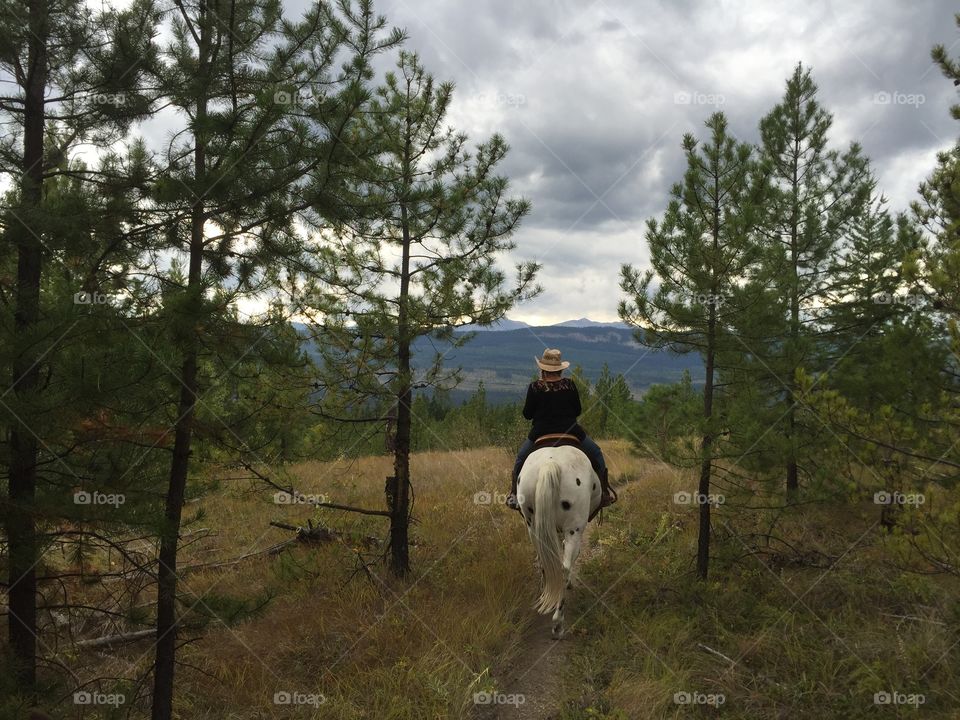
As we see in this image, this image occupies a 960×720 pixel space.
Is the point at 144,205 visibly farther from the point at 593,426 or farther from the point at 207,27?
the point at 593,426

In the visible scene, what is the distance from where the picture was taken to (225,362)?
17.2 ft

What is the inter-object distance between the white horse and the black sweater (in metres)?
0.59

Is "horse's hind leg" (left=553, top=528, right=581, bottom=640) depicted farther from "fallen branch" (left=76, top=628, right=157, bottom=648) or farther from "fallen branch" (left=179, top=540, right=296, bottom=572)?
"fallen branch" (left=179, top=540, right=296, bottom=572)

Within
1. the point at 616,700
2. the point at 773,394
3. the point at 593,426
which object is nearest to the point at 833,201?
the point at 773,394

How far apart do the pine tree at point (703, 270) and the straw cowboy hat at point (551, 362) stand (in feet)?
3.91

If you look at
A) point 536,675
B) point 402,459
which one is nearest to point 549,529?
point 536,675

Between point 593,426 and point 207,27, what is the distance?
13917 mm

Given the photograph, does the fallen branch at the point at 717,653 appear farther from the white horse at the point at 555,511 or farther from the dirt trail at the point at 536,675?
the white horse at the point at 555,511

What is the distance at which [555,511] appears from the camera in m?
6.77

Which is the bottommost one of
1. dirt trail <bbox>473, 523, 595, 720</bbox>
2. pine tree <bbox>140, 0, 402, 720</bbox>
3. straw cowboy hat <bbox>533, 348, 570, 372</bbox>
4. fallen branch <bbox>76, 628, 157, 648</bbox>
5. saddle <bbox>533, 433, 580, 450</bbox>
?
dirt trail <bbox>473, 523, 595, 720</bbox>

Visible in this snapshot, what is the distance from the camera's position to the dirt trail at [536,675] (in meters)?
5.32

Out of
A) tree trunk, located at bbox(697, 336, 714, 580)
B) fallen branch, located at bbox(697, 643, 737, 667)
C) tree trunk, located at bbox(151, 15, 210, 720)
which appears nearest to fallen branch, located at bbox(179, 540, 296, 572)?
tree trunk, located at bbox(151, 15, 210, 720)

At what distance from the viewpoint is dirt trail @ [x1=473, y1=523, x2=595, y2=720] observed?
532cm

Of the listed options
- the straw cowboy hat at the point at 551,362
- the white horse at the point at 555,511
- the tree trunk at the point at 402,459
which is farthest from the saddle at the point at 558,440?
the tree trunk at the point at 402,459
